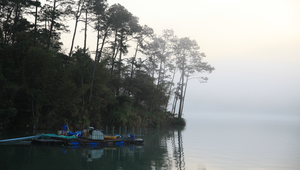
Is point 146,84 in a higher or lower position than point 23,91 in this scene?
higher

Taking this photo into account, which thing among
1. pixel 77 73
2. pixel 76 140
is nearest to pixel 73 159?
pixel 76 140

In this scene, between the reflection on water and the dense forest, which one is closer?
the reflection on water

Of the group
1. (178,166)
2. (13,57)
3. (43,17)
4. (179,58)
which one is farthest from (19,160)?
(179,58)

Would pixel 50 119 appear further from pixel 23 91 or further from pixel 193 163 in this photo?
pixel 193 163

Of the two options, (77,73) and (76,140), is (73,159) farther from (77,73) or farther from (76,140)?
(77,73)

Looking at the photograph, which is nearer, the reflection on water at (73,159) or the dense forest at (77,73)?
the reflection on water at (73,159)

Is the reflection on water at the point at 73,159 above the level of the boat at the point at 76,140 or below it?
below

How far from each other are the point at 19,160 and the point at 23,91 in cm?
1401

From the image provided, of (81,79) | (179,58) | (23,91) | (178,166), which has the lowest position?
(178,166)

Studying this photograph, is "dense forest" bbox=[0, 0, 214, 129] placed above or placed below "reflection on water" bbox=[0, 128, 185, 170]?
above

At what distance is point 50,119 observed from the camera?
26375 millimetres

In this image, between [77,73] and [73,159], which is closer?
[73,159]

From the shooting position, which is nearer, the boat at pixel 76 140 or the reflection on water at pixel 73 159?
the reflection on water at pixel 73 159

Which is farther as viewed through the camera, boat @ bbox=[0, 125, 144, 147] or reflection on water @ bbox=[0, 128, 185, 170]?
boat @ bbox=[0, 125, 144, 147]
